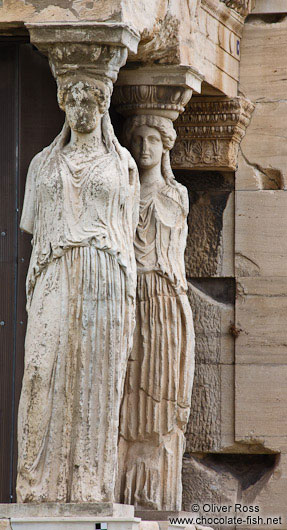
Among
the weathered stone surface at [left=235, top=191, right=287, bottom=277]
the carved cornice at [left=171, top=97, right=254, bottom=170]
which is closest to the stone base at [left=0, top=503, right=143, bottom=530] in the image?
the weathered stone surface at [left=235, top=191, right=287, bottom=277]

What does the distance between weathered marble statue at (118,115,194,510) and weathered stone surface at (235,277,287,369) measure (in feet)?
2.65

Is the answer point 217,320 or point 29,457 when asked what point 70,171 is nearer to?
point 29,457

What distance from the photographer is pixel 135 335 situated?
36.0ft

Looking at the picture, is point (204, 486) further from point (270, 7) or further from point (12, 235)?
point (270, 7)

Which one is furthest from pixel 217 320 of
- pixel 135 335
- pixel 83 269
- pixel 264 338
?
pixel 83 269

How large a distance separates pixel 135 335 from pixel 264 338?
3.71ft

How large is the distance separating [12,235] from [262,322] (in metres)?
1.86

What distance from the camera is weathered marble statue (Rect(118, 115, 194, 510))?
10969mm

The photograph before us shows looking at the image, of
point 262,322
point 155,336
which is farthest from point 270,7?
point 155,336

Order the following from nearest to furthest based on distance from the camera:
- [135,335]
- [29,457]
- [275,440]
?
[29,457] → [135,335] → [275,440]

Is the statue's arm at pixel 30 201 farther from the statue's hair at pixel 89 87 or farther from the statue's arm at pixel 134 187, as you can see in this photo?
the statue's arm at pixel 134 187

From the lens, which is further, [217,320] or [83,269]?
[217,320]

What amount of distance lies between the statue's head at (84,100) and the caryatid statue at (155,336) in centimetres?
94

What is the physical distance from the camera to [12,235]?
422 inches
